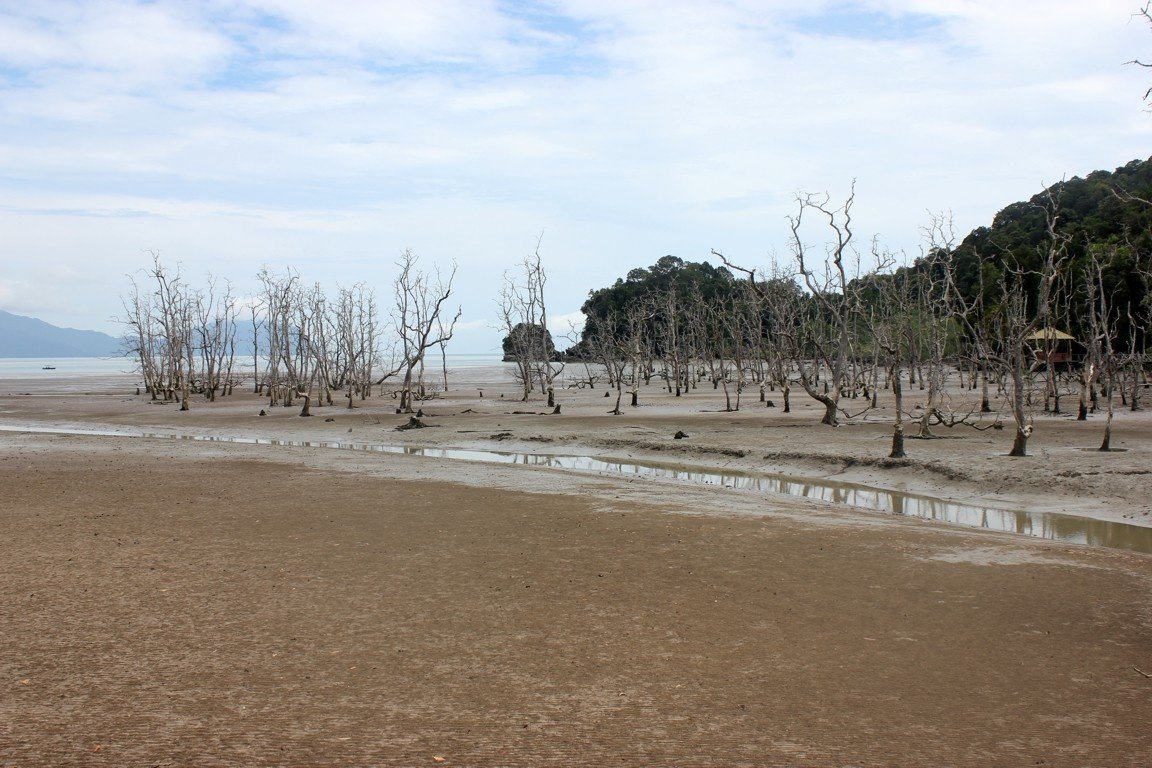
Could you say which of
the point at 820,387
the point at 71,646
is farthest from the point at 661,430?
the point at 820,387

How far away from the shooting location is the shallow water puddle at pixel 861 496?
13227 mm

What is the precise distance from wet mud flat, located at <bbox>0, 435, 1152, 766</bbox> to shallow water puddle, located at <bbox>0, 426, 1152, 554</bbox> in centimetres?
185

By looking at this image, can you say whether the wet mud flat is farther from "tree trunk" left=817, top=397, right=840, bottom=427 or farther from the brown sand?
"tree trunk" left=817, top=397, right=840, bottom=427

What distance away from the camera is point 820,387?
53.4m

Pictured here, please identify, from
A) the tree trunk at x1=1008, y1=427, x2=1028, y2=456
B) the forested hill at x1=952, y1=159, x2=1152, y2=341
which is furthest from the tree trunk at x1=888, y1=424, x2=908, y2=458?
the forested hill at x1=952, y1=159, x2=1152, y2=341

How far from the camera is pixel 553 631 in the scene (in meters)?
7.57

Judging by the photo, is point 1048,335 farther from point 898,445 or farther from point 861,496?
point 861,496

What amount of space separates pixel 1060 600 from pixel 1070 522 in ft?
20.5

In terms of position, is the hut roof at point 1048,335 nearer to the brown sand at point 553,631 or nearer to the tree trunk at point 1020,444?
the tree trunk at point 1020,444

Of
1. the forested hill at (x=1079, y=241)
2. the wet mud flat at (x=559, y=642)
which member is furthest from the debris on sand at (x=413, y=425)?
the forested hill at (x=1079, y=241)

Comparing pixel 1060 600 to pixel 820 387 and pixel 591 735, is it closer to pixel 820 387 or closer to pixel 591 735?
pixel 591 735

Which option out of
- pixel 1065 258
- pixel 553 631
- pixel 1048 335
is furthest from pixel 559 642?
pixel 1065 258

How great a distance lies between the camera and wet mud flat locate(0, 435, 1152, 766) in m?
5.35

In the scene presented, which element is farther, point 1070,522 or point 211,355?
point 211,355
